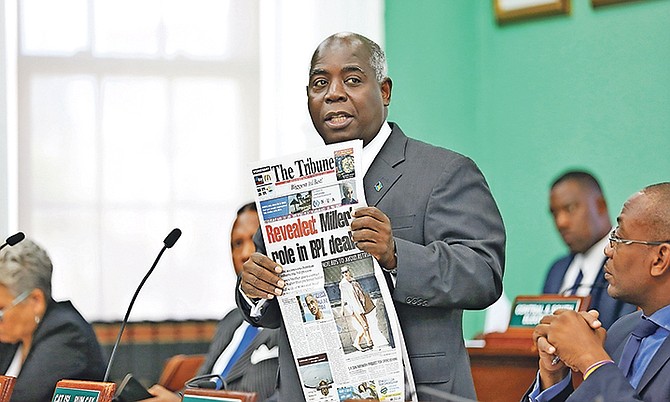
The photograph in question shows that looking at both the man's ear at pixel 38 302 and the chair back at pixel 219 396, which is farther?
the man's ear at pixel 38 302

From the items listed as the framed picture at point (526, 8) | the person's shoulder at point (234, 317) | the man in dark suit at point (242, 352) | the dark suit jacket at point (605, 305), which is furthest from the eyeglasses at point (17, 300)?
the framed picture at point (526, 8)

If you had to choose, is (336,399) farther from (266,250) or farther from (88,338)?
(88,338)

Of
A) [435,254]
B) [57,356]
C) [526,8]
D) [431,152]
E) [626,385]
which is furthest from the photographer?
[526,8]

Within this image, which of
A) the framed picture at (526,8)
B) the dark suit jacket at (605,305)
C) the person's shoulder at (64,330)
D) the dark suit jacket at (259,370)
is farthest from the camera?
the framed picture at (526,8)

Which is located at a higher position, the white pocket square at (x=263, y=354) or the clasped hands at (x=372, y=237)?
the clasped hands at (x=372, y=237)

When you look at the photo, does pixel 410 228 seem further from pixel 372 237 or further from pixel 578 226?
pixel 578 226

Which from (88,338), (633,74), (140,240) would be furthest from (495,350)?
(140,240)

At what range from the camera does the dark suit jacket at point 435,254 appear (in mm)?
2289

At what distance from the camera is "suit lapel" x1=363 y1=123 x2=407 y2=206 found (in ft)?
8.08

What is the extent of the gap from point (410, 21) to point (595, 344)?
4190 millimetres

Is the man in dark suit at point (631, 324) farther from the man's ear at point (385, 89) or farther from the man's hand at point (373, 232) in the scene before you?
the man's ear at point (385, 89)

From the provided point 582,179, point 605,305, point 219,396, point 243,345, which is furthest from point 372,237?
point 582,179

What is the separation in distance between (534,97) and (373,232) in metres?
3.89

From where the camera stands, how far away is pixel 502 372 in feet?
11.8
